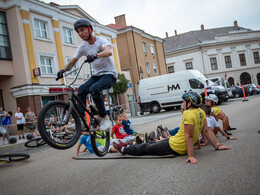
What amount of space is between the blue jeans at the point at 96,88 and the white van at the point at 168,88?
49.0 ft

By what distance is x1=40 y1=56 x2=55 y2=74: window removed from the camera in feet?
61.6

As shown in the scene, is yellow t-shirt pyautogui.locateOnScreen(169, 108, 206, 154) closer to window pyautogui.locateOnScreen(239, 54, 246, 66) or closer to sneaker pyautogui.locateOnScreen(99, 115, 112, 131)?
sneaker pyautogui.locateOnScreen(99, 115, 112, 131)

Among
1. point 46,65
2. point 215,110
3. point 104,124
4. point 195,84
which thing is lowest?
point 215,110

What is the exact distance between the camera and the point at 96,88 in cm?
405

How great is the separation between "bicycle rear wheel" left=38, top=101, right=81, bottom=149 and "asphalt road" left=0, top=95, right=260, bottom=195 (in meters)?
0.80

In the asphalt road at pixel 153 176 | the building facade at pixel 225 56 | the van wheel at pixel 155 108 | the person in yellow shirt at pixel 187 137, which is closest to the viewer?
the asphalt road at pixel 153 176

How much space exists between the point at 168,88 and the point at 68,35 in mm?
10150

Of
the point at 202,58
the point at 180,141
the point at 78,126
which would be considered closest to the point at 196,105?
the point at 180,141

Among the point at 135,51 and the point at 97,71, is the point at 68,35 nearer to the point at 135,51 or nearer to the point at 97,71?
the point at 135,51

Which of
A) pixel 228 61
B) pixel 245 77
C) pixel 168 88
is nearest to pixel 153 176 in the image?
pixel 168 88

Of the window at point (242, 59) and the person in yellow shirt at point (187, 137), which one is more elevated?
the window at point (242, 59)

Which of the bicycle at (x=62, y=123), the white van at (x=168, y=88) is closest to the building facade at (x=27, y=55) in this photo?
the white van at (x=168, y=88)

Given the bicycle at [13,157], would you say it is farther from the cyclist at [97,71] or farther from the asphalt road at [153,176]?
the cyclist at [97,71]

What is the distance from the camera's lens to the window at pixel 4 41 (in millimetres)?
Answer: 17028
